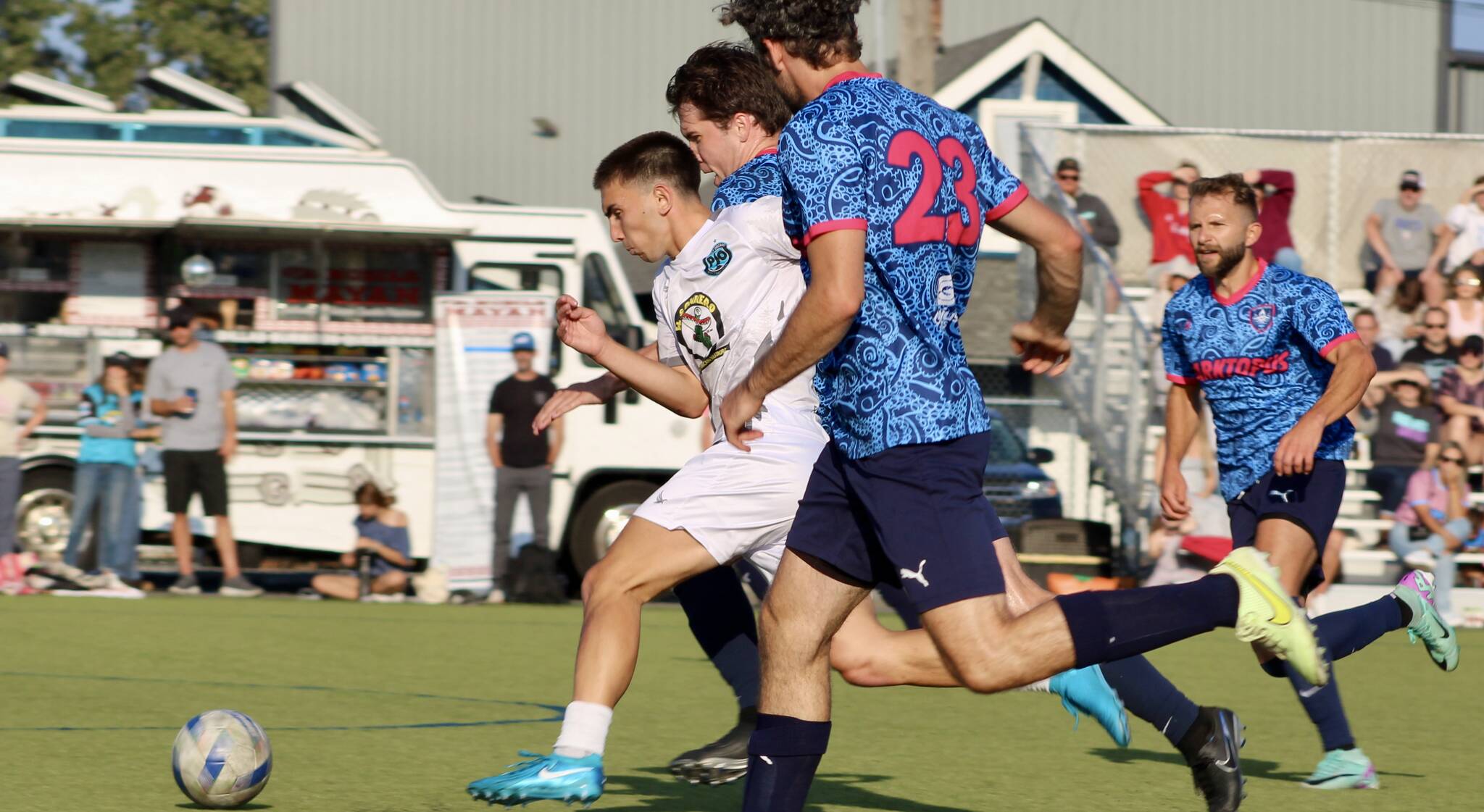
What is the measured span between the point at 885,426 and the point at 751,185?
1172 mm

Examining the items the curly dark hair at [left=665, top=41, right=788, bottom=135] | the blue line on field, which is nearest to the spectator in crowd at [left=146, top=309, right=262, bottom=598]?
the blue line on field

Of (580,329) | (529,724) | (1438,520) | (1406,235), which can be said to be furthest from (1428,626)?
(1406,235)

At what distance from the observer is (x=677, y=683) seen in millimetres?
8758

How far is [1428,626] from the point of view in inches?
232

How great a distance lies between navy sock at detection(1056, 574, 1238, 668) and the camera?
158 inches

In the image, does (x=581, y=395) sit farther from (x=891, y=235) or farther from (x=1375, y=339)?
(x=1375, y=339)

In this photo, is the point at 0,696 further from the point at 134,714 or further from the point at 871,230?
the point at 871,230

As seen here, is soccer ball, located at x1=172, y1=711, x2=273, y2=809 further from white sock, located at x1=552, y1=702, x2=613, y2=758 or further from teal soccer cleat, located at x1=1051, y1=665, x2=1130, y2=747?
teal soccer cleat, located at x1=1051, y1=665, x2=1130, y2=747

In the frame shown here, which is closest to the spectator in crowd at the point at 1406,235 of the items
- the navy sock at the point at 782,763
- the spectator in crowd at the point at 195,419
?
the spectator in crowd at the point at 195,419

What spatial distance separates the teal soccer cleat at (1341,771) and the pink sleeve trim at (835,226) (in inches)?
122

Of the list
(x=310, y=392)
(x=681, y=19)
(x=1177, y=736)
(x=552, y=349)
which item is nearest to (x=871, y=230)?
(x=1177, y=736)

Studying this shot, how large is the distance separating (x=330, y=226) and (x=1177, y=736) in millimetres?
10315

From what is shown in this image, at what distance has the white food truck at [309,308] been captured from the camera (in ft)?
44.9

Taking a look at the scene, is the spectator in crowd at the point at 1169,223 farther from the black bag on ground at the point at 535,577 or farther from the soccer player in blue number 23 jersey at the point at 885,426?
the soccer player in blue number 23 jersey at the point at 885,426
